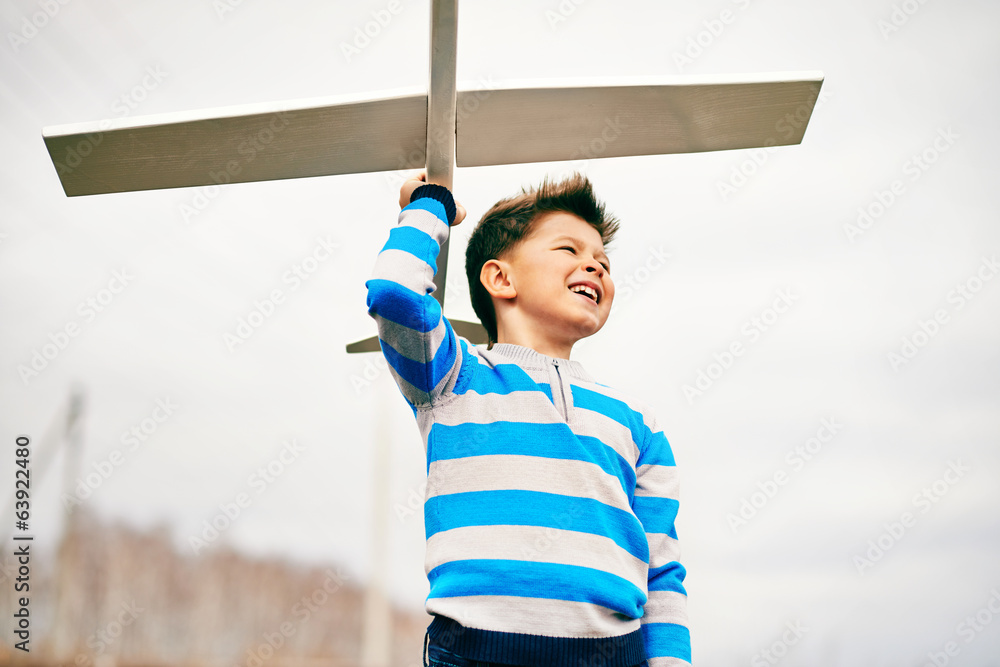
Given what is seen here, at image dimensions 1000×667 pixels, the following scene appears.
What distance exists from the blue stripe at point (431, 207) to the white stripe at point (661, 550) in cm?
73

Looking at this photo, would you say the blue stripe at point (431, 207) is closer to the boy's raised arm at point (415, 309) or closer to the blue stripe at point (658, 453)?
the boy's raised arm at point (415, 309)

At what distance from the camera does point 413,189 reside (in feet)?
4.60

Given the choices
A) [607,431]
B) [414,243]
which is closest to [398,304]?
[414,243]

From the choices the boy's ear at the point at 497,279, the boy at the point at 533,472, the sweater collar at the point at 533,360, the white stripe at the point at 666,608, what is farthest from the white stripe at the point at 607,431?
the boy's ear at the point at 497,279

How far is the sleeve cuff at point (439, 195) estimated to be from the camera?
1.38m

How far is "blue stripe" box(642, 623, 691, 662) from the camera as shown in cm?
123

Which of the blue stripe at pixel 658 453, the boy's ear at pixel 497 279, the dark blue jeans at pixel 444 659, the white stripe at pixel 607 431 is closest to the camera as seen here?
the dark blue jeans at pixel 444 659

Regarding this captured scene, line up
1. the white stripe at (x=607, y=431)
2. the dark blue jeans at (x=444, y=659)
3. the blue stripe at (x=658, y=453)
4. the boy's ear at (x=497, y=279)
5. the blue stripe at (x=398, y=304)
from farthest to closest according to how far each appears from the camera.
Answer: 1. the boy's ear at (x=497, y=279)
2. the blue stripe at (x=658, y=453)
3. the white stripe at (x=607, y=431)
4. the blue stripe at (x=398, y=304)
5. the dark blue jeans at (x=444, y=659)

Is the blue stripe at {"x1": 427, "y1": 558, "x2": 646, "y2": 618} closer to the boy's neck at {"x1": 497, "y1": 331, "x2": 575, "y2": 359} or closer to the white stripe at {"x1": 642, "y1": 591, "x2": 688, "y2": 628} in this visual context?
the white stripe at {"x1": 642, "y1": 591, "x2": 688, "y2": 628}

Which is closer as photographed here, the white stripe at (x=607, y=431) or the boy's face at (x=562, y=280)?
the white stripe at (x=607, y=431)

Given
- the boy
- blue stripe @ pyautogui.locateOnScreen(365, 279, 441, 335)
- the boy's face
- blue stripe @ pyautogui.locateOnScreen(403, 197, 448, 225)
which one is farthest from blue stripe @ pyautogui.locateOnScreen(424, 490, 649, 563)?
blue stripe @ pyautogui.locateOnScreen(403, 197, 448, 225)

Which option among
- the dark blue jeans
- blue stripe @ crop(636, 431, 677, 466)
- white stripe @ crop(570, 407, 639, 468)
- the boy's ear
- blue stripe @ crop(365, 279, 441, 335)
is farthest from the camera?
the boy's ear

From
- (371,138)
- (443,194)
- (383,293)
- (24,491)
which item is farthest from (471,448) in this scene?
(24,491)

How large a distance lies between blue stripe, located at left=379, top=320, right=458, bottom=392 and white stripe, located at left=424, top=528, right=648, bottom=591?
0.86ft
